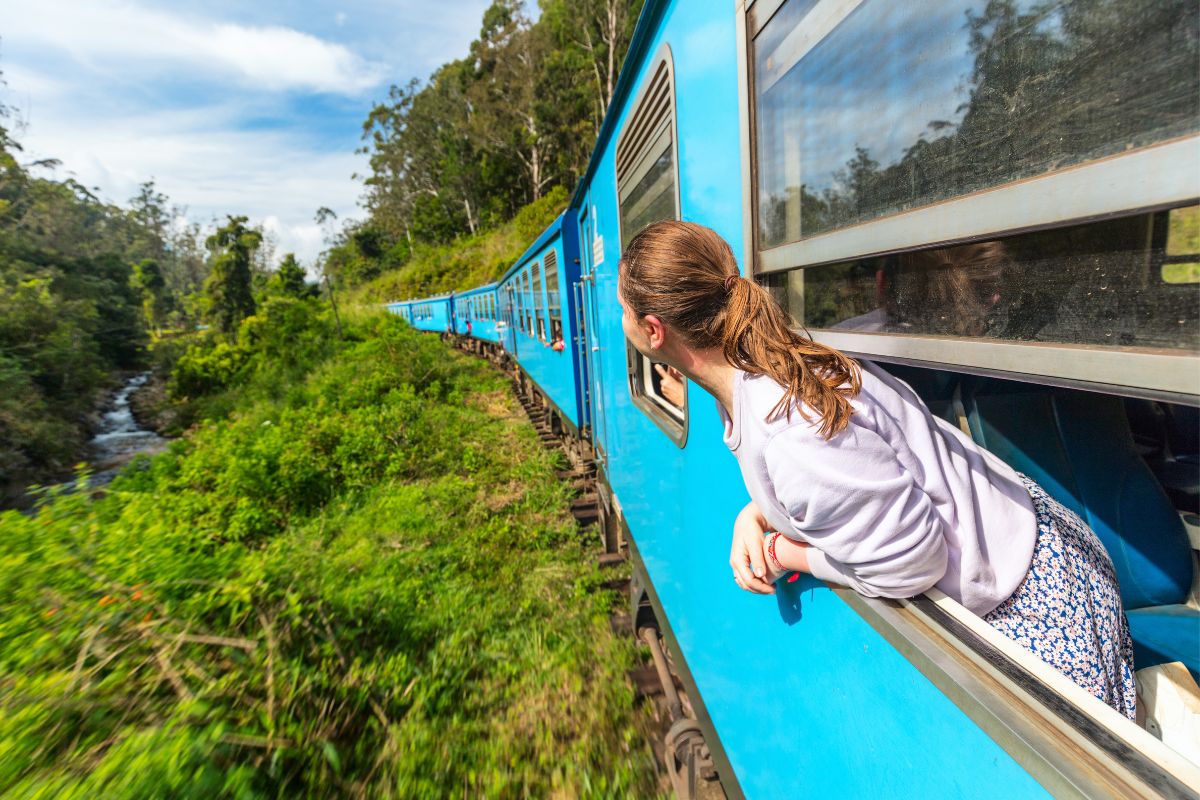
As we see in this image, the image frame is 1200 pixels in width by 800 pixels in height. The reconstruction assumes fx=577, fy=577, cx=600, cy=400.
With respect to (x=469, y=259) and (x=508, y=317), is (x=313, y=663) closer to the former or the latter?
(x=508, y=317)

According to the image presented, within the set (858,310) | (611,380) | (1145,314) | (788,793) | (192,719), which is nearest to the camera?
(1145,314)

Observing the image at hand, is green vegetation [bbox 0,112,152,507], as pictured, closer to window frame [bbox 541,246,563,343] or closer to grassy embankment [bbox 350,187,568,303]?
window frame [bbox 541,246,563,343]

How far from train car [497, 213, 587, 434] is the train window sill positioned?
4.89m

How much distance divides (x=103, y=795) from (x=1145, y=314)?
2989mm

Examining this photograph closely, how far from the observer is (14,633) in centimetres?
258

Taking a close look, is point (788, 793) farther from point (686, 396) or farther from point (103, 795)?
point (103, 795)

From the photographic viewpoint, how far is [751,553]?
130cm

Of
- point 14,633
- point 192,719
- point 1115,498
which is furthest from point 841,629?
point 14,633

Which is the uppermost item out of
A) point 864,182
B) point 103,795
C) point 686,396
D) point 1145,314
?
point 864,182

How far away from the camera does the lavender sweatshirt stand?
918mm

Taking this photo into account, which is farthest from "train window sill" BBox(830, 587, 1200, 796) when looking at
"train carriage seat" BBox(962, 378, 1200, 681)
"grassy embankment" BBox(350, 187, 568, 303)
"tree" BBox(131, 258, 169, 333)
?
"tree" BBox(131, 258, 169, 333)

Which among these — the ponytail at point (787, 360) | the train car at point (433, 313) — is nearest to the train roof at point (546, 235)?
the ponytail at point (787, 360)

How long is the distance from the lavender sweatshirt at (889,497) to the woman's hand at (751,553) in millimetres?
154

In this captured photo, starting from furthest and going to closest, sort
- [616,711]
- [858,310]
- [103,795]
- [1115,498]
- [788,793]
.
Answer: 1. [616,711]
2. [103,795]
3. [1115,498]
4. [788,793]
5. [858,310]
